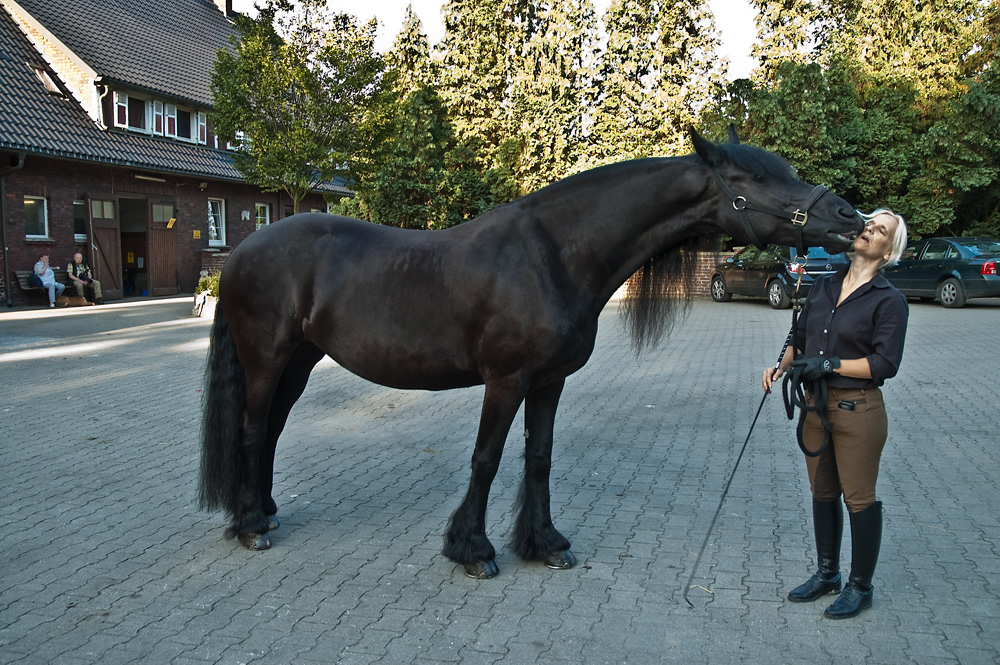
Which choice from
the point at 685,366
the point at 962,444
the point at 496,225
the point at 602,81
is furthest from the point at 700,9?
the point at 496,225

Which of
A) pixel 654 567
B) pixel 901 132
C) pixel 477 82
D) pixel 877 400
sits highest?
pixel 477 82

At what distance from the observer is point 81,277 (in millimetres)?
20281

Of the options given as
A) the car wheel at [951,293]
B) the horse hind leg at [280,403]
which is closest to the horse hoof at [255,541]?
the horse hind leg at [280,403]

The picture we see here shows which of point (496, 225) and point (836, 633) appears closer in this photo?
point (836, 633)

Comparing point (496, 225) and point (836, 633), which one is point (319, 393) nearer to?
point (496, 225)

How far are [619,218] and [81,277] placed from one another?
2051 cm

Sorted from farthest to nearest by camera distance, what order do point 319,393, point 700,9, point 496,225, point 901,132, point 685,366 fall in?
point 700,9, point 901,132, point 685,366, point 319,393, point 496,225

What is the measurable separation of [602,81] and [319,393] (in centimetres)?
2048

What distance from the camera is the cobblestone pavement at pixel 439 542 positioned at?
3127 millimetres

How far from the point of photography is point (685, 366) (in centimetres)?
1087

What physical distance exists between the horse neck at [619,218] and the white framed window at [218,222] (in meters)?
24.7

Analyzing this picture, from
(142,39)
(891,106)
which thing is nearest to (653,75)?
(891,106)

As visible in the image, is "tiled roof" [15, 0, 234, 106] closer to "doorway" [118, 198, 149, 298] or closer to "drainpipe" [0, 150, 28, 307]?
"doorway" [118, 198, 149, 298]

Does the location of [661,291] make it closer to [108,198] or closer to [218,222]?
[108,198]
